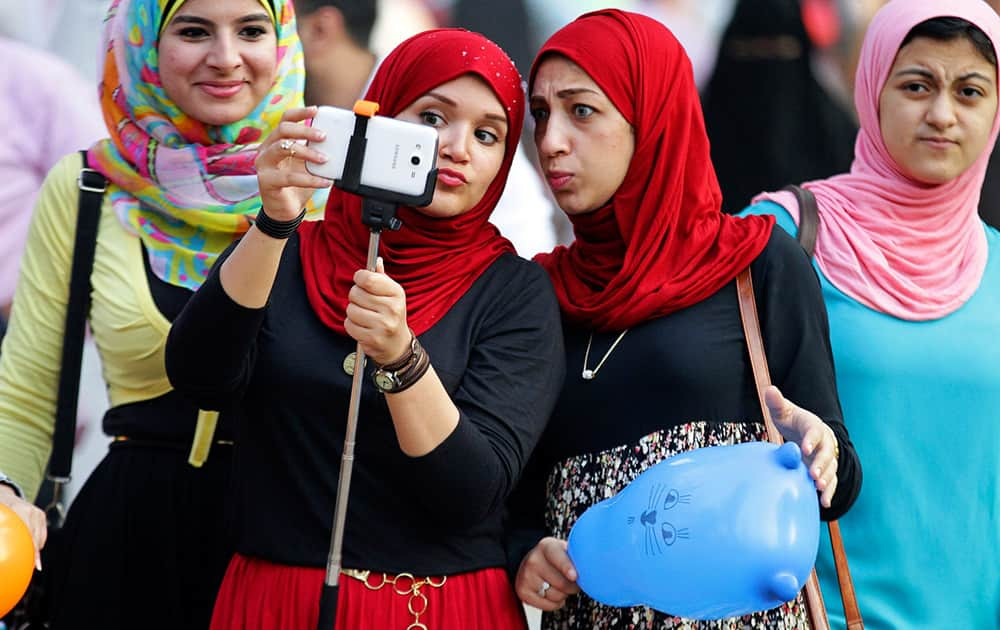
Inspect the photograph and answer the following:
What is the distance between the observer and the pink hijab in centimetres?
272

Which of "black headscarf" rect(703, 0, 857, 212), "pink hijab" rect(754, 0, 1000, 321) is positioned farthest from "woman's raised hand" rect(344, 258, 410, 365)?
"black headscarf" rect(703, 0, 857, 212)

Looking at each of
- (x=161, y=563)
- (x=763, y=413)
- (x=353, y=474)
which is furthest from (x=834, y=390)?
(x=161, y=563)

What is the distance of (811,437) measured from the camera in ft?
6.66

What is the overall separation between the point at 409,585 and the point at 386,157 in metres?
0.67

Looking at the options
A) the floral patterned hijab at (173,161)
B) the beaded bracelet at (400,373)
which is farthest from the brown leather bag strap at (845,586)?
the floral patterned hijab at (173,161)

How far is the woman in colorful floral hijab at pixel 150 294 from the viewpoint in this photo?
2.54m

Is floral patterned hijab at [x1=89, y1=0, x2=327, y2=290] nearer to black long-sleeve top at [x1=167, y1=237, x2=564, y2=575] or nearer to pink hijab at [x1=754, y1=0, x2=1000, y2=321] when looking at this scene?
black long-sleeve top at [x1=167, y1=237, x2=564, y2=575]

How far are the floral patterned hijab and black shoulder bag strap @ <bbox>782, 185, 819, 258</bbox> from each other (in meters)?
1.01

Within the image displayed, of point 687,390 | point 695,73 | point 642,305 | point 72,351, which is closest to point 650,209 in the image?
point 642,305

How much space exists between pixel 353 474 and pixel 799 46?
90.4 inches

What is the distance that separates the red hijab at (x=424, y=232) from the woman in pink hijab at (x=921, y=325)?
80cm

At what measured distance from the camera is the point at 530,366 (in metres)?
2.13

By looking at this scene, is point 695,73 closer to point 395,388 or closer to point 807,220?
point 807,220

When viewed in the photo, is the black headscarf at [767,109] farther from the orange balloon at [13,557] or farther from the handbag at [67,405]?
the orange balloon at [13,557]
